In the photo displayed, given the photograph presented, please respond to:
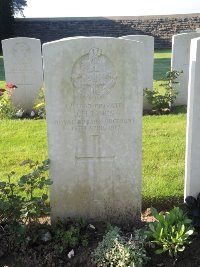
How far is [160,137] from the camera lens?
5.99 metres

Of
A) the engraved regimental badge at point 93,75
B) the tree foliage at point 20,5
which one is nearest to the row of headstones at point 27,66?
the engraved regimental badge at point 93,75

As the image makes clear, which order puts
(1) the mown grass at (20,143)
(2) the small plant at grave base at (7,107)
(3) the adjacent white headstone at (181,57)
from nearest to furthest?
(1) the mown grass at (20,143) < (2) the small plant at grave base at (7,107) < (3) the adjacent white headstone at (181,57)

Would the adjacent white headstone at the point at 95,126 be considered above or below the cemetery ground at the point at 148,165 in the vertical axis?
above

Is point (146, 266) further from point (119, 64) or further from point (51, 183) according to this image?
point (119, 64)

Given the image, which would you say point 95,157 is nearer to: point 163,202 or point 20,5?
point 163,202

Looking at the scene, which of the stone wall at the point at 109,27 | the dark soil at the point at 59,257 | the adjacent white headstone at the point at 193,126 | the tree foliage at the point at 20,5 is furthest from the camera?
the tree foliage at the point at 20,5

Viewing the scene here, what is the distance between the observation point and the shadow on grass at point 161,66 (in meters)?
14.6

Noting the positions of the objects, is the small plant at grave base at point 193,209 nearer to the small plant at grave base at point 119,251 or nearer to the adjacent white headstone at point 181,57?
the small plant at grave base at point 119,251

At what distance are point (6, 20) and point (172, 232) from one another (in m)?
23.2

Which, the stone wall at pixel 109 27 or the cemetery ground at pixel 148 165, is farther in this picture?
the stone wall at pixel 109 27

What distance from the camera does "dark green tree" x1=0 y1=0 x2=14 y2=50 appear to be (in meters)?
23.6

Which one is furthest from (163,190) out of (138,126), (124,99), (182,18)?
(182,18)

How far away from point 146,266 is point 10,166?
2589 millimetres

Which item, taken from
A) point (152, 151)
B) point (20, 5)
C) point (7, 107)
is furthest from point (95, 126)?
point (20, 5)
